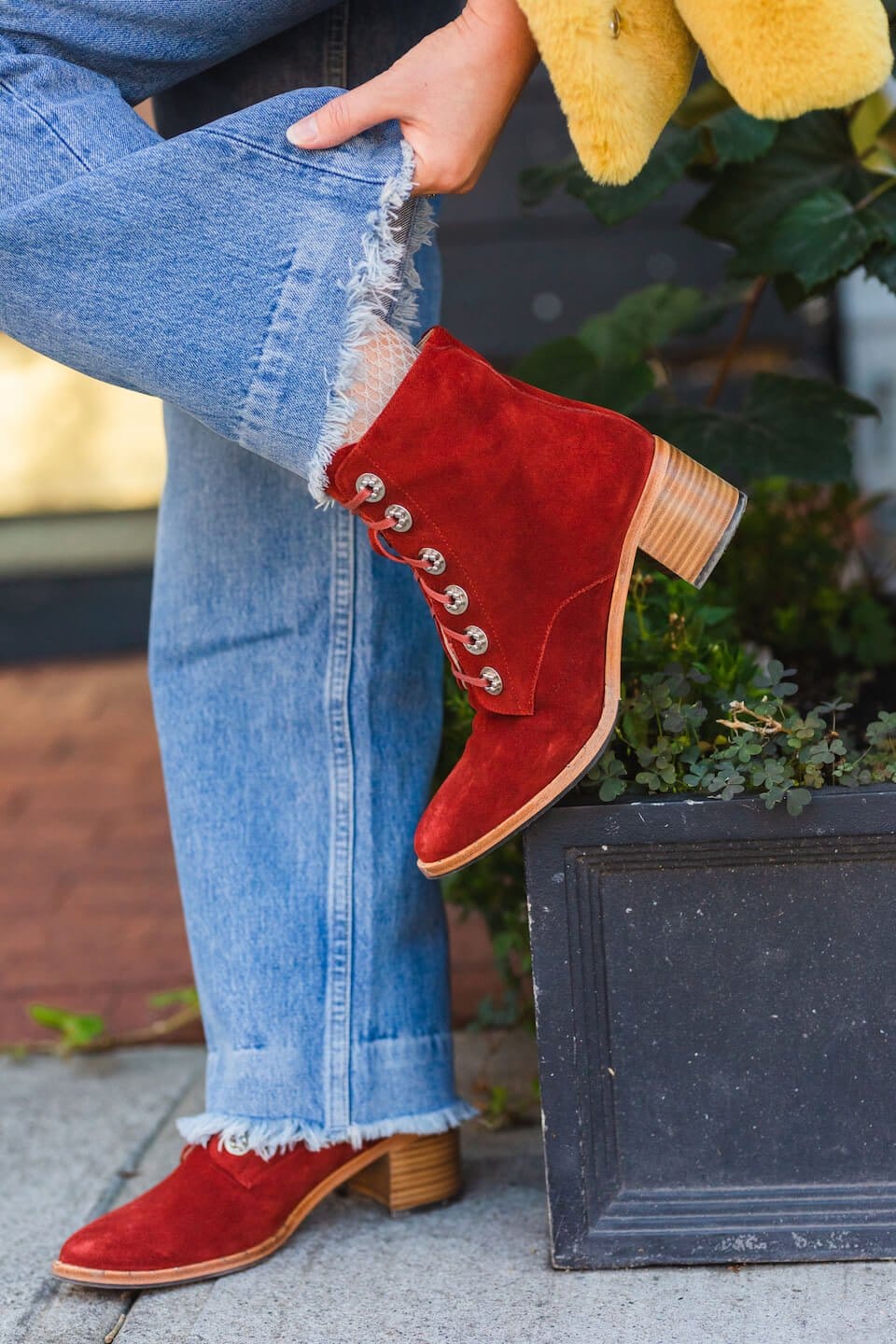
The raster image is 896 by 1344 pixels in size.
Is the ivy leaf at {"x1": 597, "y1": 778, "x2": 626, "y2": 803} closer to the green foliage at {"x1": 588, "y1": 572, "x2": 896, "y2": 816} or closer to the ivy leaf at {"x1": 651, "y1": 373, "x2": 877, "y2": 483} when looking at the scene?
the green foliage at {"x1": 588, "y1": 572, "x2": 896, "y2": 816}

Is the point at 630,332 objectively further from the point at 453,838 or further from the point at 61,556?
the point at 61,556

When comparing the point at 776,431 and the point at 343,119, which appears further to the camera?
the point at 776,431

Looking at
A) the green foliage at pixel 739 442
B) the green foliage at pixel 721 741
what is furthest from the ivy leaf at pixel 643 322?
the green foliage at pixel 721 741

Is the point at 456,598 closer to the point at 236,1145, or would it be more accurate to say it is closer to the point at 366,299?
the point at 366,299

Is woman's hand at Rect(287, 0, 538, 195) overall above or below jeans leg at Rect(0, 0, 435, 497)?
above

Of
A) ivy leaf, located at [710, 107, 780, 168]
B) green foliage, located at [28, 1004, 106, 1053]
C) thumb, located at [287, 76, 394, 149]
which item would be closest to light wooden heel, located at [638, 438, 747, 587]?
thumb, located at [287, 76, 394, 149]

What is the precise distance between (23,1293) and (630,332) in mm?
1236

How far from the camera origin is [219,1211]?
1.14 m

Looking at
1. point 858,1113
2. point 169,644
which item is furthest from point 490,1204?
point 169,644

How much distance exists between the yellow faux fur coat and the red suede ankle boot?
0.84m

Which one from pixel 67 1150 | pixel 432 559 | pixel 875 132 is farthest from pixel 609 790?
pixel 875 132

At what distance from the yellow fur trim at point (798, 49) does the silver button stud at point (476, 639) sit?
41 centimetres

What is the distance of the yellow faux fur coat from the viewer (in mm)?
885

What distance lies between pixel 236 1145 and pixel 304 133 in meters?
0.83
